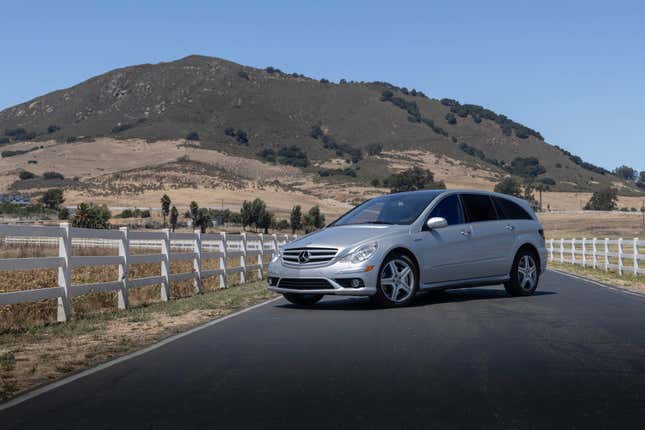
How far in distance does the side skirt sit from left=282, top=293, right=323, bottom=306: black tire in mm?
1777

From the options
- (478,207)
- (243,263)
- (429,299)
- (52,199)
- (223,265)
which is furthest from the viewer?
(52,199)

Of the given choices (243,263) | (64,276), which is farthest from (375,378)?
(243,263)

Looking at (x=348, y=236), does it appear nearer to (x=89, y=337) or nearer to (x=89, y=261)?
(x=89, y=261)

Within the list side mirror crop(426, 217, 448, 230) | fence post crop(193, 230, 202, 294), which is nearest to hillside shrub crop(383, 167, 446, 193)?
fence post crop(193, 230, 202, 294)

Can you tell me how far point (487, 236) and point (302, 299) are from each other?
3340 mm

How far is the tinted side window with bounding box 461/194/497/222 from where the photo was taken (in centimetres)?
1500

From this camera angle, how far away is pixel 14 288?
15.6 metres

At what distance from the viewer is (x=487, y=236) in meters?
15.0

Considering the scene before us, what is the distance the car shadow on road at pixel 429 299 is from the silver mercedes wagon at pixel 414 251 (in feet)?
1.00

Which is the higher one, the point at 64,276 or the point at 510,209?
the point at 510,209

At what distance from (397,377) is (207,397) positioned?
163 centimetres

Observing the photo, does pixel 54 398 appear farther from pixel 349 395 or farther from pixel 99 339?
pixel 99 339

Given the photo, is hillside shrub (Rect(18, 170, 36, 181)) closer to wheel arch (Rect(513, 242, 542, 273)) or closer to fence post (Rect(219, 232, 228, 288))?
fence post (Rect(219, 232, 228, 288))

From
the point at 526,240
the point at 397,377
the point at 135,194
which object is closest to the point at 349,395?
the point at 397,377
